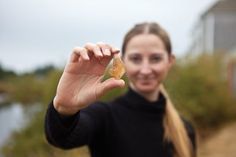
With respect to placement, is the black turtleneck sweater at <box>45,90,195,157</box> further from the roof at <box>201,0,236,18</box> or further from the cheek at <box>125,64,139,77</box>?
the roof at <box>201,0,236,18</box>

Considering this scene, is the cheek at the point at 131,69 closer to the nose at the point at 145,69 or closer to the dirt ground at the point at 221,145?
the nose at the point at 145,69

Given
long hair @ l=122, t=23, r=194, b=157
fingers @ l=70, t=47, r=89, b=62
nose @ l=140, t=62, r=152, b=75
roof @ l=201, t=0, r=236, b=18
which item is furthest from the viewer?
roof @ l=201, t=0, r=236, b=18

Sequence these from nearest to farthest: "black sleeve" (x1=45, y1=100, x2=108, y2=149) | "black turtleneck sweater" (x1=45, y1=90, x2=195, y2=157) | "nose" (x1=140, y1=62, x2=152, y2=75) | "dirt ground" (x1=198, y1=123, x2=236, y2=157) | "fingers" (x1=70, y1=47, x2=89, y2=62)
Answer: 1. "fingers" (x1=70, y1=47, x2=89, y2=62)
2. "black sleeve" (x1=45, y1=100, x2=108, y2=149)
3. "black turtleneck sweater" (x1=45, y1=90, x2=195, y2=157)
4. "nose" (x1=140, y1=62, x2=152, y2=75)
5. "dirt ground" (x1=198, y1=123, x2=236, y2=157)

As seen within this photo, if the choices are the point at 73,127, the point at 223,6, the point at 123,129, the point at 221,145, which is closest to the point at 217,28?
the point at 223,6

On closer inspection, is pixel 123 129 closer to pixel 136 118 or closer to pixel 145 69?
pixel 136 118

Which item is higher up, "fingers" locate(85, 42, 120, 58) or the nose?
"fingers" locate(85, 42, 120, 58)

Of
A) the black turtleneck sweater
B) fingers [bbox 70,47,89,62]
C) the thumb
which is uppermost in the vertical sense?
→ fingers [bbox 70,47,89,62]

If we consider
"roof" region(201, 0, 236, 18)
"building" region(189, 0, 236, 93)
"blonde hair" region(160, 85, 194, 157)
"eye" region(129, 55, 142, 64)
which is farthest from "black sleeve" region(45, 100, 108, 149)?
"roof" region(201, 0, 236, 18)
